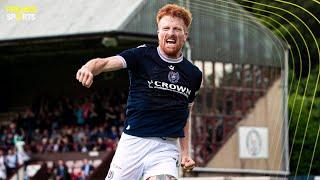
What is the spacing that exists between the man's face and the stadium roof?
1580 centimetres

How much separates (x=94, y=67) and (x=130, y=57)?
0.82 m

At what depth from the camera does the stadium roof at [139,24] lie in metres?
26.4

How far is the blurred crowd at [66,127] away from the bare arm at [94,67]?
1989 cm

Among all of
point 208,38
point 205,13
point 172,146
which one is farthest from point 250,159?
point 172,146

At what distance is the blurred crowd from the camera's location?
94.4ft

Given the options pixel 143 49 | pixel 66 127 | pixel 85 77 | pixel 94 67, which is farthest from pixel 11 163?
pixel 85 77

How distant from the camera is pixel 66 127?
101 feet

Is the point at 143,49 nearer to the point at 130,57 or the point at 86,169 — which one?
the point at 130,57

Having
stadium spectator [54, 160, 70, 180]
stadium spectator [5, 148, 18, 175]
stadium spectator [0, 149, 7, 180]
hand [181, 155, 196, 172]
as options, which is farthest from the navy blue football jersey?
stadium spectator [5, 148, 18, 175]

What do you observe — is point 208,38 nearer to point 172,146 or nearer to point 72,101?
point 72,101

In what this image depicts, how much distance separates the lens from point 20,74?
1465 inches

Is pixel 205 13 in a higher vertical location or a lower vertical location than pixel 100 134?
higher

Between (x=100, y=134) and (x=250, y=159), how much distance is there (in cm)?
536

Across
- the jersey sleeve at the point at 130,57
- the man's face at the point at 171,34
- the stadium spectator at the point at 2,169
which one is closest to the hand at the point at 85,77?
the jersey sleeve at the point at 130,57
